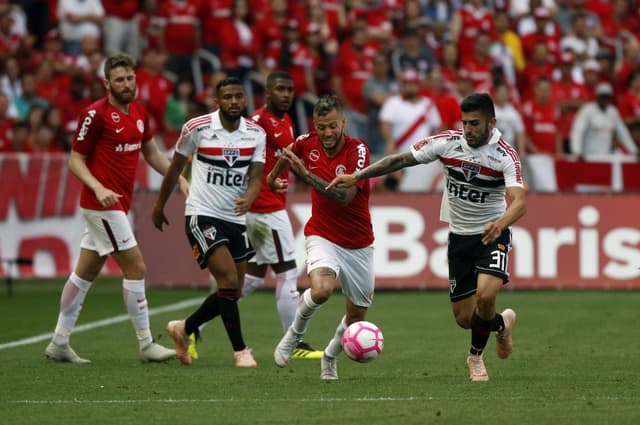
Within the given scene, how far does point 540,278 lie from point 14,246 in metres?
7.21

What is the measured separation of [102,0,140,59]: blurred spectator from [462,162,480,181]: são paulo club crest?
1435 cm

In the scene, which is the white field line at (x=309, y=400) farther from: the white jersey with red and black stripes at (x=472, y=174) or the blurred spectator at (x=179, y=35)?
the blurred spectator at (x=179, y=35)

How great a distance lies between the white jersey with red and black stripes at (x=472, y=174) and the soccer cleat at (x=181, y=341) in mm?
2486

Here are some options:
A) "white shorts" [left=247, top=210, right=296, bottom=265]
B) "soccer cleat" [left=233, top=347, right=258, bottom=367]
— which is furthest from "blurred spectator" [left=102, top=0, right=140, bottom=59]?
"soccer cleat" [left=233, top=347, right=258, bottom=367]

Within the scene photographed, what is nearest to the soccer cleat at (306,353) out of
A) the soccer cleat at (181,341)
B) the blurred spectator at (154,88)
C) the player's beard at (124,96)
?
the soccer cleat at (181,341)

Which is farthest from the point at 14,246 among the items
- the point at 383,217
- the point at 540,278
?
the point at 540,278

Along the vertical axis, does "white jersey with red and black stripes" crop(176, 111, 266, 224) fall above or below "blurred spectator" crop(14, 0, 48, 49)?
below

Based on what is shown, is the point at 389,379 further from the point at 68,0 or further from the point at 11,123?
the point at 68,0

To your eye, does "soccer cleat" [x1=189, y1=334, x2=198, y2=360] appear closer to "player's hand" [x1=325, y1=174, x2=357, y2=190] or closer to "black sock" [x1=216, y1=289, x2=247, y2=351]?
"black sock" [x1=216, y1=289, x2=247, y2=351]

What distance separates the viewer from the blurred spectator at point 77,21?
77.6 feet

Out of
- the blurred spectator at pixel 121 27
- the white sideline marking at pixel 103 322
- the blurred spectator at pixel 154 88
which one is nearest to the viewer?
the white sideline marking at pixel 103 322

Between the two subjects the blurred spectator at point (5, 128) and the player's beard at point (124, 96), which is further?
the blurred spectator at point (5, 128)

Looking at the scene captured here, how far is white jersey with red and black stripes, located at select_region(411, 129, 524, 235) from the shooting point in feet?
34.4

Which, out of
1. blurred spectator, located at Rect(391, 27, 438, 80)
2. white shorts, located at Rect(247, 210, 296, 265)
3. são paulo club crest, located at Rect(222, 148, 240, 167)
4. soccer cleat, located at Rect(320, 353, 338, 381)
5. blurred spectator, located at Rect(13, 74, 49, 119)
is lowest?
soccer cleat, located at Rect(320, 353, 338, 381)
